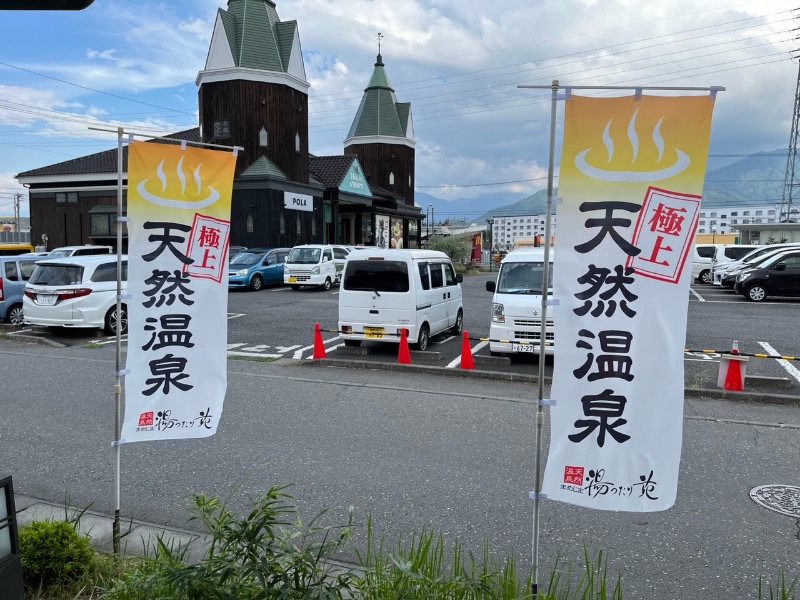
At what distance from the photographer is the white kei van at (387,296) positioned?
11.4 m

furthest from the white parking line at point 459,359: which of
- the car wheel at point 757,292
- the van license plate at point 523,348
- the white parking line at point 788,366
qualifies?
the car wheel at point 757,292

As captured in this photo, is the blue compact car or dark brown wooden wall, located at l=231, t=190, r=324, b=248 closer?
the blue compact car

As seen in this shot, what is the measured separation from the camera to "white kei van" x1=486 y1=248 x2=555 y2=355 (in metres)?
10.6

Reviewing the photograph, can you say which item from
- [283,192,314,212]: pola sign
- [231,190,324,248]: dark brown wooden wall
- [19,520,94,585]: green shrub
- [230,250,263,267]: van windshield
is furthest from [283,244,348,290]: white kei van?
[19,520,94,585]: green shrub

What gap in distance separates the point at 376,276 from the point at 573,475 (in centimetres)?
841

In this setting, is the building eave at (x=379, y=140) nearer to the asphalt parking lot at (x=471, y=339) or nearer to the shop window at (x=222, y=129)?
the shop window at (x=222, y=129)

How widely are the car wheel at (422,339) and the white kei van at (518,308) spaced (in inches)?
55.1

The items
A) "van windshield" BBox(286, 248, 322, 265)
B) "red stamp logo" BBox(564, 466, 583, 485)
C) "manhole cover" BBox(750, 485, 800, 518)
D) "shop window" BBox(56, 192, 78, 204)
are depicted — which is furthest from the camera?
"shop window" BBox(56, 192, 78, 204)

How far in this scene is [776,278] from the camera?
21.1 metres

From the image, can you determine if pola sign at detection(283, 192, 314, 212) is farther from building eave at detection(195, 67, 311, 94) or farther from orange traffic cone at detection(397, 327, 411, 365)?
orange traffic cone at detection(397, 327, 411, 365)

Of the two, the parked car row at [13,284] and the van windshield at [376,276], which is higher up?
the van windshield at [376,276]

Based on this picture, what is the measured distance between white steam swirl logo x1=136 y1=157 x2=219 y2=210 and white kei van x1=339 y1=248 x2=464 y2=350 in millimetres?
7112

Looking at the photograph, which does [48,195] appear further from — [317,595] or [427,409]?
[317,595]

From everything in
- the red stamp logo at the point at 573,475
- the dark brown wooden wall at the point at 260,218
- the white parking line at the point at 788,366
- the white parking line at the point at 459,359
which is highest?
the dark brown wooden wall at the point at 260,218
